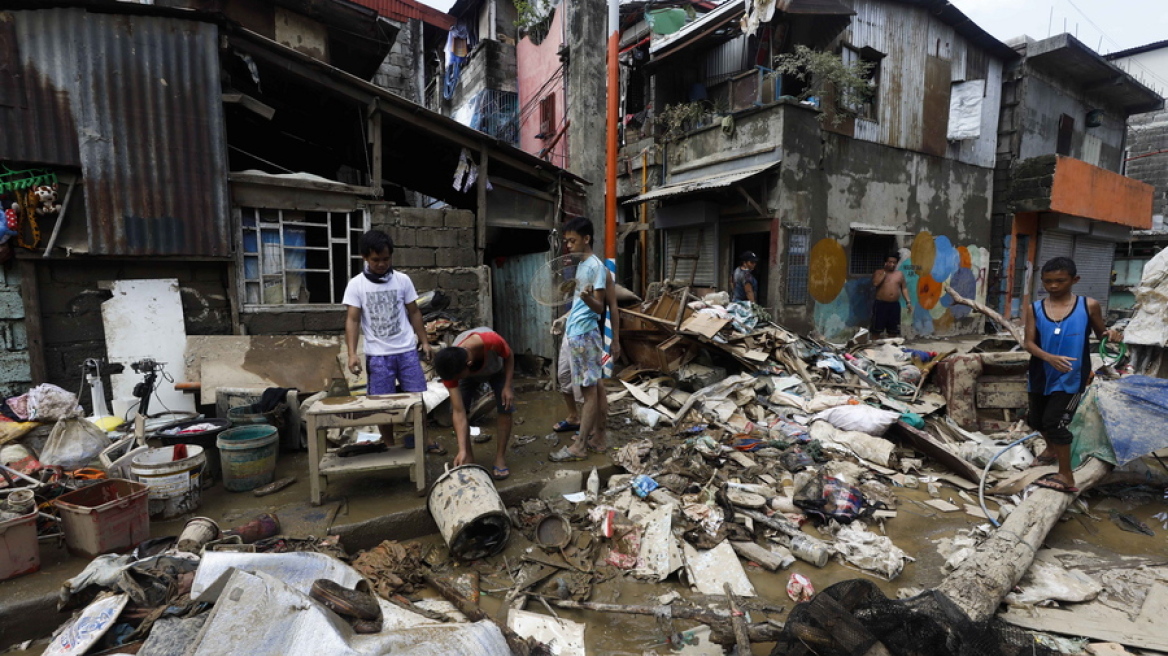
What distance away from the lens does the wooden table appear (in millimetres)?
3664

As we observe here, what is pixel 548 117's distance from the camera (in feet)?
48.8

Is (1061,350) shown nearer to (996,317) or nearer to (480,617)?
(996,317)

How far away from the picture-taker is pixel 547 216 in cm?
865

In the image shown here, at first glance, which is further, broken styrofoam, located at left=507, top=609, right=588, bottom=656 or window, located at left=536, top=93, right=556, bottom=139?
window, located at left=536, top=93, right=556, bottom=139

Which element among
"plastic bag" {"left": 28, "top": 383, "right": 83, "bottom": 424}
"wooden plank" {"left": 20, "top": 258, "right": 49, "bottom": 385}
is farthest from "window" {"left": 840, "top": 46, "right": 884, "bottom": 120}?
"wooden plank" {"left": 20, "top": 258, "right": 49, "bottom": 385}

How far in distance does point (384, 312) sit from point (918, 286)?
12.0 m

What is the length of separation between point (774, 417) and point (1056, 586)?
3292 mm

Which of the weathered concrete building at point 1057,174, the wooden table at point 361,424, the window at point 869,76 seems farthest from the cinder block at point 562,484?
the weathered concrete building at point 1057,174

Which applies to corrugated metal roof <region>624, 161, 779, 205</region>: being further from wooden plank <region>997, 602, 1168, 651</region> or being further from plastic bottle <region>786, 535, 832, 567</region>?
wooden plank <region>997, 602, 1168, 651</region>

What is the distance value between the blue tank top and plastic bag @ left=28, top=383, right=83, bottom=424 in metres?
7.71

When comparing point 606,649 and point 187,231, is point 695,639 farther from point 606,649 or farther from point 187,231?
point 187,231

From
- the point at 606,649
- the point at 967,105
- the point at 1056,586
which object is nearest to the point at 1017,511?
the point at 1056,586

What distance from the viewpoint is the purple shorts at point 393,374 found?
434 cm

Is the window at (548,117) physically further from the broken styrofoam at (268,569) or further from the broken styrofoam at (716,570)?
the broken styrofoam at (268,569)
